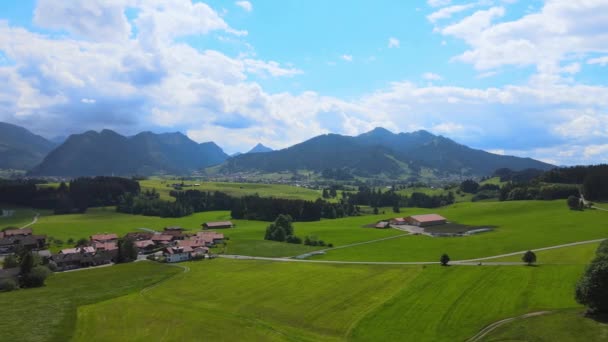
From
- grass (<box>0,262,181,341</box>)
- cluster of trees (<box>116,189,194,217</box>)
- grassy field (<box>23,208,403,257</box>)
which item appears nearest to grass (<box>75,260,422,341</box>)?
grass (<box>0,262,181,341</box>)

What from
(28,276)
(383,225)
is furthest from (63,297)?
(383,225)

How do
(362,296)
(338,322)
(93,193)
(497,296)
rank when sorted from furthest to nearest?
1. (93,193)
2. (362,296)
3. (497,296)
4. (338,322)

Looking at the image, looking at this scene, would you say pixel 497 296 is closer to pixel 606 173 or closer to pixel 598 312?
pixel 598 312

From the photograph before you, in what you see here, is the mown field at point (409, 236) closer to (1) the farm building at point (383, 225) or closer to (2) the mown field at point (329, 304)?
(1) the farm building at point (383, 225)

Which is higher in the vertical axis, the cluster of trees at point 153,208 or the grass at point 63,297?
the cluster of trees at point 153,208

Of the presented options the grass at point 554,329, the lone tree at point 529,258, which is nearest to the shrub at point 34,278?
the grass at point 554,329

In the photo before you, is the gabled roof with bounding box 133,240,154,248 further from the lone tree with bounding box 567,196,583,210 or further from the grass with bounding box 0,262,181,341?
the lone tree with bounding box 567,196,583,210

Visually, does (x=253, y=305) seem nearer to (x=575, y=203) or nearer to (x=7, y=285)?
(x=7, y=285)

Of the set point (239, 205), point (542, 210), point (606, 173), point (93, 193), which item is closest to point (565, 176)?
point (606, 173)
